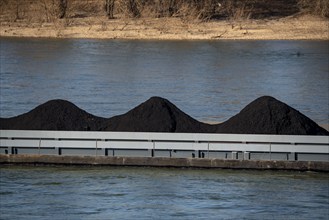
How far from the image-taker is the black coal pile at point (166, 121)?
29984mm

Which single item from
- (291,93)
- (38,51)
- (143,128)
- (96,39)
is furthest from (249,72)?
(143,128)

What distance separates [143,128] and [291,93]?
16929 millimetres

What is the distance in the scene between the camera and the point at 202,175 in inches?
1105

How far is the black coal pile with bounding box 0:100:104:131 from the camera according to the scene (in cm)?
3081

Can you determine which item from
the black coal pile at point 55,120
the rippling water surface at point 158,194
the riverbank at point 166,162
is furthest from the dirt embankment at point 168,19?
the rippling water surface at point 158,194

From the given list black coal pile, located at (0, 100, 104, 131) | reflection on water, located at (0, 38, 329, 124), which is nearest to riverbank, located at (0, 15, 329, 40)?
reflection on water, located at (0, 38, 329, 124)

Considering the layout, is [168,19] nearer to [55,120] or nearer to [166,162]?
[55,120]

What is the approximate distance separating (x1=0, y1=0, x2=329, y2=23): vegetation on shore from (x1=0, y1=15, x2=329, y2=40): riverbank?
23.8 inches

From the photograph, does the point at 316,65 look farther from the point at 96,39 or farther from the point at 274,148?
the point at 274,148

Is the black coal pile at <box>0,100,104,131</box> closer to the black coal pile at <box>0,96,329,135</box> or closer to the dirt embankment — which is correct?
the black coal pile at <box>0,96,329,135</box>

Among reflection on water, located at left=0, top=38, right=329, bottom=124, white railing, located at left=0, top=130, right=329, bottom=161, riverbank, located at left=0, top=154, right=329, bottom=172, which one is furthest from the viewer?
reflection on water, located at left=0, top=38, right=329, bottom=124

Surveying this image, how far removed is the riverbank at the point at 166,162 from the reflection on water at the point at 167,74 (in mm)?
8844

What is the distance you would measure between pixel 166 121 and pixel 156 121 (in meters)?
0.26

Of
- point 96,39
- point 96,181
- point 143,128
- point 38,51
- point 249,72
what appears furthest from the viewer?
point 96,39
